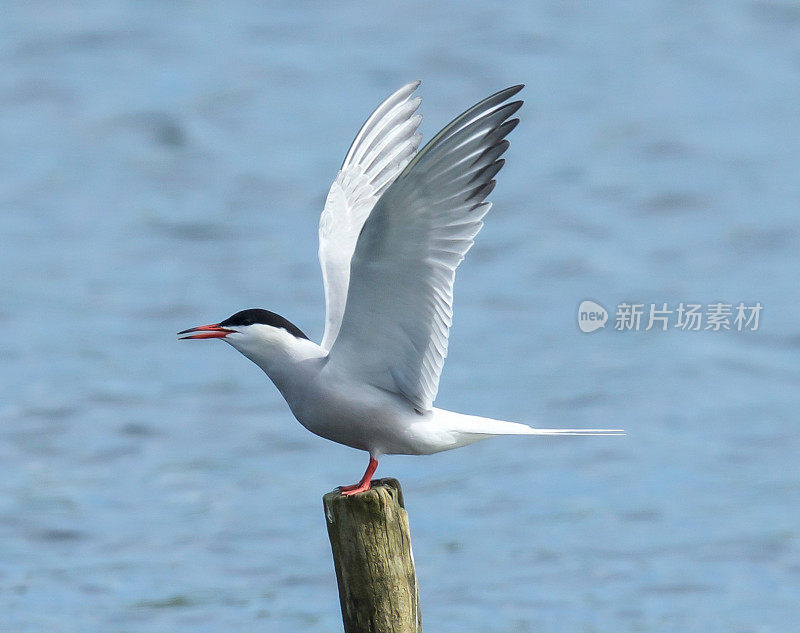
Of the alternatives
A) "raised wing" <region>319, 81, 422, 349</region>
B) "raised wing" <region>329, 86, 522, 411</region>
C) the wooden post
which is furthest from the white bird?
"raised wing" <region>319, 81, 422, 349</region>

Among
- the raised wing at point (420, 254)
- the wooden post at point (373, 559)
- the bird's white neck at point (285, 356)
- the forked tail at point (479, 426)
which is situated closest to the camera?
the raised wing at point (420, 254)

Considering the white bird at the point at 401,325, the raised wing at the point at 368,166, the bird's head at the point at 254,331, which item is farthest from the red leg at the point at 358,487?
the raised wing at the point at 368,166

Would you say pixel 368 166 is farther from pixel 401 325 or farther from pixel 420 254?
pixel 420 254

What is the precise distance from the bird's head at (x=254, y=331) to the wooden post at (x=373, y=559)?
0.83m

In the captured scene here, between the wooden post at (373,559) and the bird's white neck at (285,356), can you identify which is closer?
the wooden post at (373,559)

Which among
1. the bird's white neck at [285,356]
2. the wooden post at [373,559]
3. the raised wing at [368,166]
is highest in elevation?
the raised wing at [368,166]

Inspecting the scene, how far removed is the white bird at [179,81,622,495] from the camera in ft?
18.8

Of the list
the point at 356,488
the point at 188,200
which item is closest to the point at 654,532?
the point at 356,488

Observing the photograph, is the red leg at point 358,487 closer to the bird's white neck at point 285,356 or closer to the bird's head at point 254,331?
the bird's white neck at point 285,356

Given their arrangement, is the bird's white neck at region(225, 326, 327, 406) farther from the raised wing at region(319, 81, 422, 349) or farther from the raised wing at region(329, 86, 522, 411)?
the raised wing at region(319, 81, 422, 349)

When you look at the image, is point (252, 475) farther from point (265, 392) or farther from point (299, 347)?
point (299, 347)

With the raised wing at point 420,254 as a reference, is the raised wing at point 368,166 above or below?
above

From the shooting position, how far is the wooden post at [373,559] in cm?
587

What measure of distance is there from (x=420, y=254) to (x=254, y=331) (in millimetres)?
916
